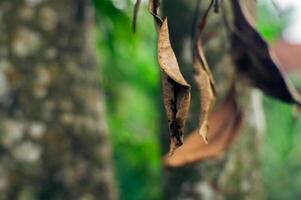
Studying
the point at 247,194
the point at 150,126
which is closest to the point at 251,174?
the point at 247,194

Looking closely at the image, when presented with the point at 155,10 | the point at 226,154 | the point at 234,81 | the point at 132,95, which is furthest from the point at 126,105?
the point at 155,10

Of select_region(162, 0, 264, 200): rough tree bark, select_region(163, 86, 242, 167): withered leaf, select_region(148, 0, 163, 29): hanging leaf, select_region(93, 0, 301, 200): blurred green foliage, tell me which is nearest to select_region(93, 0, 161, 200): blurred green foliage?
select_region(93, 0, 301, 200): blurred green foliage

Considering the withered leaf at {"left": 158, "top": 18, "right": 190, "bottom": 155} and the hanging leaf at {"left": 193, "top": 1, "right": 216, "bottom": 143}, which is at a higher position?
the withered leaf at {"left": 158, "top": 18, "right": 190, "bottom": 155}

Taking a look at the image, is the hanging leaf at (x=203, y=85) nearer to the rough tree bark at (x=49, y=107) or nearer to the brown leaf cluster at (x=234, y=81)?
the brown leaf cluster at (x=234, y=81)

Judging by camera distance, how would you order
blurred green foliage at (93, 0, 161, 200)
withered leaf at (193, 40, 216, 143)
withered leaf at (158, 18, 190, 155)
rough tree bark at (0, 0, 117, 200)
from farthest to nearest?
1. blurred green foliage at (93, 0, 161, 200)
2. rough tree bark at (0, 0, 117, 200)
3. withered leaf at (193, 40, 216, 143)
4. withered leaf at (158, 18, 190, 155)

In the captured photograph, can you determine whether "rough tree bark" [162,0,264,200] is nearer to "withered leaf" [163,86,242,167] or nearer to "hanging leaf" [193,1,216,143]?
"withered leaf" [163,86,242,167]

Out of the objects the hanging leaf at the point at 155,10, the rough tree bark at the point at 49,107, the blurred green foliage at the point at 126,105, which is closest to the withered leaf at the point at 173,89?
the hanging leaf at the point at 155,10
